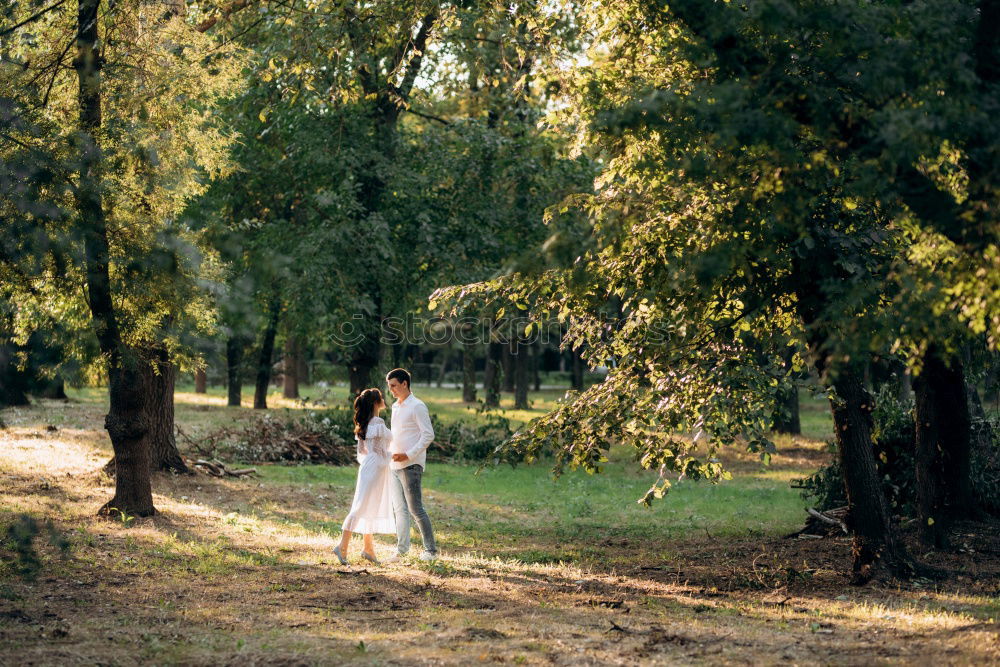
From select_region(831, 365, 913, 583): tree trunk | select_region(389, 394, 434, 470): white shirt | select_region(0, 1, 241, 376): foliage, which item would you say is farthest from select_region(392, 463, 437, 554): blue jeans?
select_region(831, 365, 913, 583): tree trunk

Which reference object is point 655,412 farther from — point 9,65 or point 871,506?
point 9,65

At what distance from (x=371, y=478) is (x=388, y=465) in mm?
237

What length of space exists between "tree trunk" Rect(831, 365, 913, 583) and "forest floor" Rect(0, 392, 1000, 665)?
0.80ft

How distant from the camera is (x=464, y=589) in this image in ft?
31.4

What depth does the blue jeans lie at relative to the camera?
35.3 feet

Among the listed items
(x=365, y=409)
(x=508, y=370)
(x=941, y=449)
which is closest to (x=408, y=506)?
(x=365, y=409)

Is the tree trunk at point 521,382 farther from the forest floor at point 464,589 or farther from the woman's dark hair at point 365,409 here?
the woman's dark hair at point 365,409

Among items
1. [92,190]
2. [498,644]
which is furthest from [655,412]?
[92,190]

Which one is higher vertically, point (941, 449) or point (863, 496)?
point (941, 449)

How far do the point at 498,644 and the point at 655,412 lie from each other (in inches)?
151

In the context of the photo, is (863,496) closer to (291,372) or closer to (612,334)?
(612,334)

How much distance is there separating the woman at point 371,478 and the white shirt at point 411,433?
192mm

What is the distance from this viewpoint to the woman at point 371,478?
35.4 feet

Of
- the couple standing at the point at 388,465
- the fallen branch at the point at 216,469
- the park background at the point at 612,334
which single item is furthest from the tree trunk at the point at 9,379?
the fallen branch at the point at 216,469
